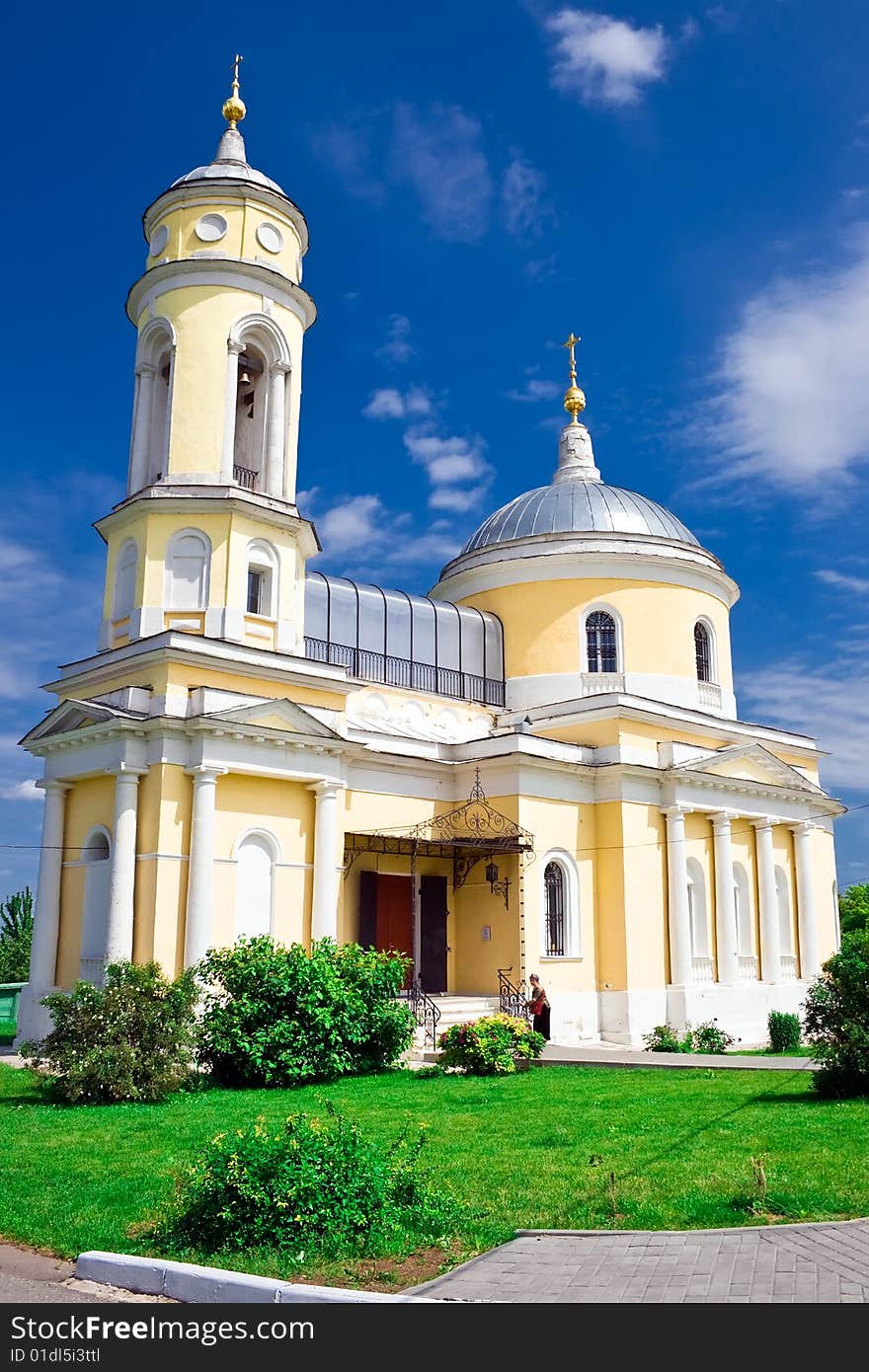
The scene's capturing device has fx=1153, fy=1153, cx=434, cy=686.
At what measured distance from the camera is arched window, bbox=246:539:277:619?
73.0 ft

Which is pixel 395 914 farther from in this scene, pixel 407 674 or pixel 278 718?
pixel 278 718

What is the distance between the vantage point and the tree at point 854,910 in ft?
165

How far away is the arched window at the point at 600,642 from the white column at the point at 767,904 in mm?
5487

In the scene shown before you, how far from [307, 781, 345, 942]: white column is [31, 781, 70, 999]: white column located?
15.3 feet

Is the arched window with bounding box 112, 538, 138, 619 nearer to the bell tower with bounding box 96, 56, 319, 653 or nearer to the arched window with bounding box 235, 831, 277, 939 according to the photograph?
the bell tower with bounding box 96, 56, 319, 653

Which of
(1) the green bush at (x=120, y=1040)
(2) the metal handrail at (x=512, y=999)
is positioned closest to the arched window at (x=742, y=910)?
(2) the metal handrail at (x=512, y=999)

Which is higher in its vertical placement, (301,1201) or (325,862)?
(325,862)

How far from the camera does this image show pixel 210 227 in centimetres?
2312

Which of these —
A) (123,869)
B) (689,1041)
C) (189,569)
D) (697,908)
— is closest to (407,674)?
(189,569)

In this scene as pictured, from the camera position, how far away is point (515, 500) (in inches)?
1318

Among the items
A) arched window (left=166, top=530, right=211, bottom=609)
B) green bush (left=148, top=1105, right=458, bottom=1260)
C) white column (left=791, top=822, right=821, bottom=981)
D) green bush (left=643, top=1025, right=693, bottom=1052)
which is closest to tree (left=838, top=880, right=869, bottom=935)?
white column (left=791, top=822, right=821, bottom=981)

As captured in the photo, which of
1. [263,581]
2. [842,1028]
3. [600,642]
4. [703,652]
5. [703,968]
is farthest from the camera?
[703,652]

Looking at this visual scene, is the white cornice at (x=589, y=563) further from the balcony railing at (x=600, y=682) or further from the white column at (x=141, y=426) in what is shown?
the white column at (x=141, y=426)

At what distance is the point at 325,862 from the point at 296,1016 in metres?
5.08
